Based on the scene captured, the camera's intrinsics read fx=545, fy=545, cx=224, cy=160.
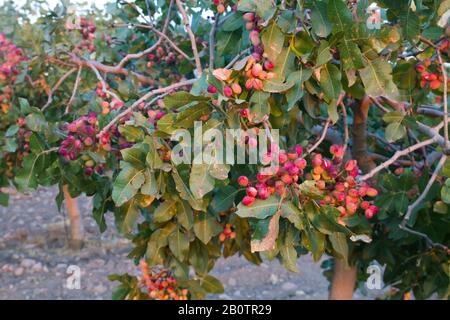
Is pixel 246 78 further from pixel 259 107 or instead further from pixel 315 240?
pixel 315 240

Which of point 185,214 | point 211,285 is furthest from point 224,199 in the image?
point 211,285

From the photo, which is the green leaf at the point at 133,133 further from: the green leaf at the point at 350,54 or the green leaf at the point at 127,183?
the green leaf at the point at 350,54

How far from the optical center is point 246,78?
3.64 ft

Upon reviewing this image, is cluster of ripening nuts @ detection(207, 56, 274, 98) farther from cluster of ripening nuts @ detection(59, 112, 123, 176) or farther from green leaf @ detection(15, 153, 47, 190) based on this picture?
green leaf @ detection(15, 153, 47, 190)

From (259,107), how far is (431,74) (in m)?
0.60

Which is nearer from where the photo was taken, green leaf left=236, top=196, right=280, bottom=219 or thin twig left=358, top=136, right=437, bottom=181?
green leaf left=236, top=196, right=280, bottom=219

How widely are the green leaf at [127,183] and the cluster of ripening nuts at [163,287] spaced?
1284 mm

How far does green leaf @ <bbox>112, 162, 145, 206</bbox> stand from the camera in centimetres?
110

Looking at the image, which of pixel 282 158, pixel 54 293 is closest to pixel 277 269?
pixel 54 293

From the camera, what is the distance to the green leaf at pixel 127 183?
110 centimetres

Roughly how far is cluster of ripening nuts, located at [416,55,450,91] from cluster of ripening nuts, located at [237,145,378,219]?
31 cm

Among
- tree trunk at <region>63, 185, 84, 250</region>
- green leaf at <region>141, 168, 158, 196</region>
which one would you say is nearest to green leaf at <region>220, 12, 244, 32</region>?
green leaf at <region>141, 168, 158, 196</region>

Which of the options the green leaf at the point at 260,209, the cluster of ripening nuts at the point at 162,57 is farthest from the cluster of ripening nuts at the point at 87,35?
the green leaf at the point at 260,209
